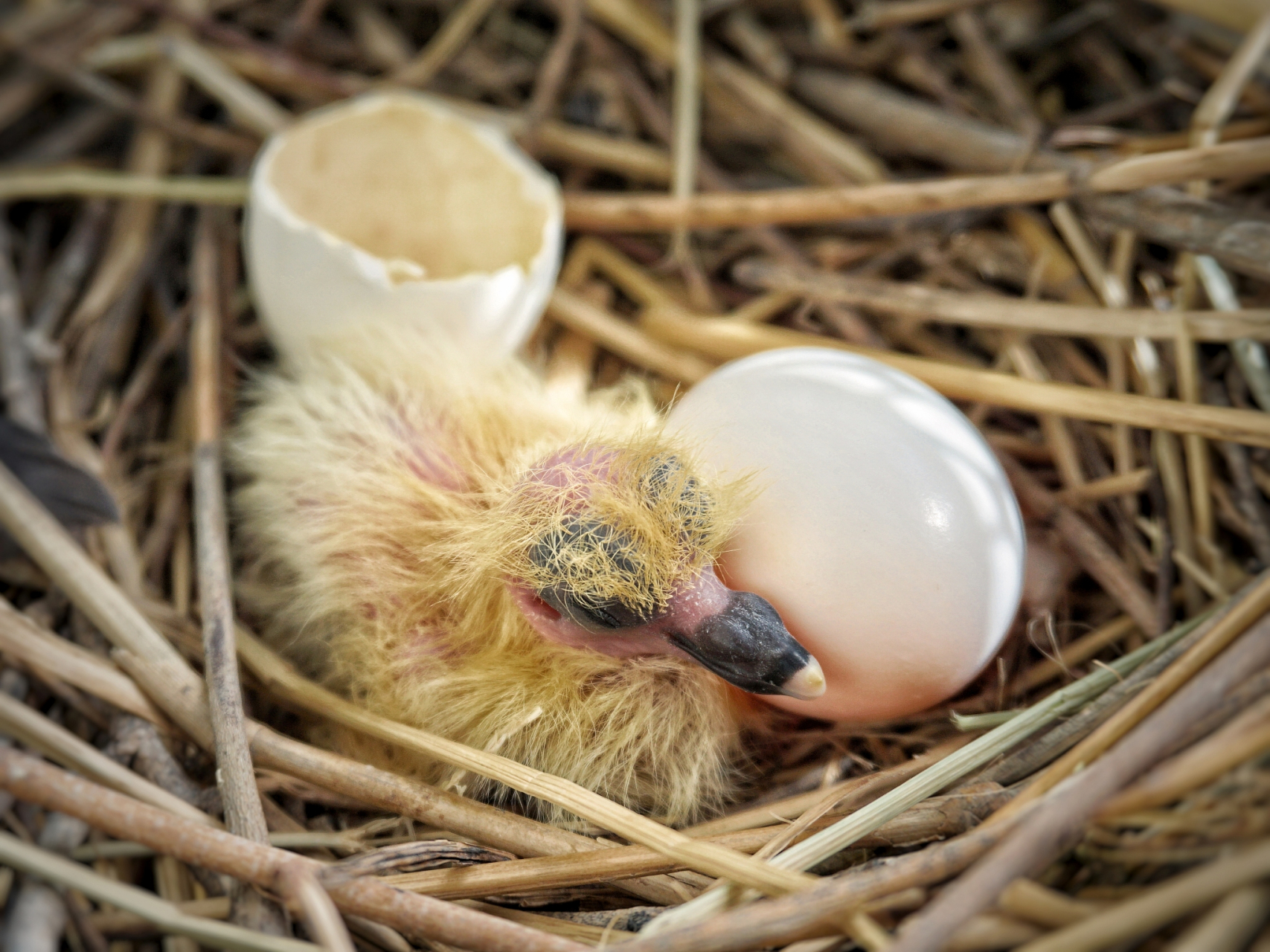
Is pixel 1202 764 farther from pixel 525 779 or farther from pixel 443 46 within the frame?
pixel 443 46

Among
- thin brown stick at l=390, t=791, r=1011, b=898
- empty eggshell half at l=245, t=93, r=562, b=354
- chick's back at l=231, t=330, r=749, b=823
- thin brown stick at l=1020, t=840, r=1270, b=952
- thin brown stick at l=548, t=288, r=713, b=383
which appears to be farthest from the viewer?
thin brown stick at l=548, t=288, r=713, b=383

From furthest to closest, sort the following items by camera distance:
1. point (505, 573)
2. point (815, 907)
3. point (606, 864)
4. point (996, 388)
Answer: point (996, 388), point (505, 573), point (606, 864), point (815, 907)

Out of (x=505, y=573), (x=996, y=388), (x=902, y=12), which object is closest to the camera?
(x=505, y=573)

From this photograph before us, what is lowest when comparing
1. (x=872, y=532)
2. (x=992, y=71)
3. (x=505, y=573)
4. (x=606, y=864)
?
(x=606, y=864)

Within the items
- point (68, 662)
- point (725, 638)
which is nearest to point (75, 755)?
point (68, 662)

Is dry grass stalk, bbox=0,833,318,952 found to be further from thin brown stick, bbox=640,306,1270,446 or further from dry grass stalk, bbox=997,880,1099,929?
thin brown stick, bbox=640,306,1270,446

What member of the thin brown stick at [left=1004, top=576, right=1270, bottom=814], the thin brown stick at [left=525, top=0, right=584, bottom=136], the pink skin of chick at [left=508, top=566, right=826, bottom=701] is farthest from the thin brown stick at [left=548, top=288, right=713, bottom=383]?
the thin brown stick at [left=1004, top=576, right=1270, bottom=814]

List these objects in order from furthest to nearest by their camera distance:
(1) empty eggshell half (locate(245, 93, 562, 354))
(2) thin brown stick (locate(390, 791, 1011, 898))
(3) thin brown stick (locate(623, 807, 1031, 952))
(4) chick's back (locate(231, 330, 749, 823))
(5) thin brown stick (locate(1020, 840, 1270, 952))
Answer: (1) empty eggshell half (locate(245, 93, 562, 354)) < (4) chick's back (locate(231, 330, 749, 823)) < (2) thin brown stick (locate(390, 791, 1011, 898)) < (3) thin brown stick (locate(623, 807, 1031, 952)) < (5) thin brown stick (locate(1020, 840, 1270, 952))
